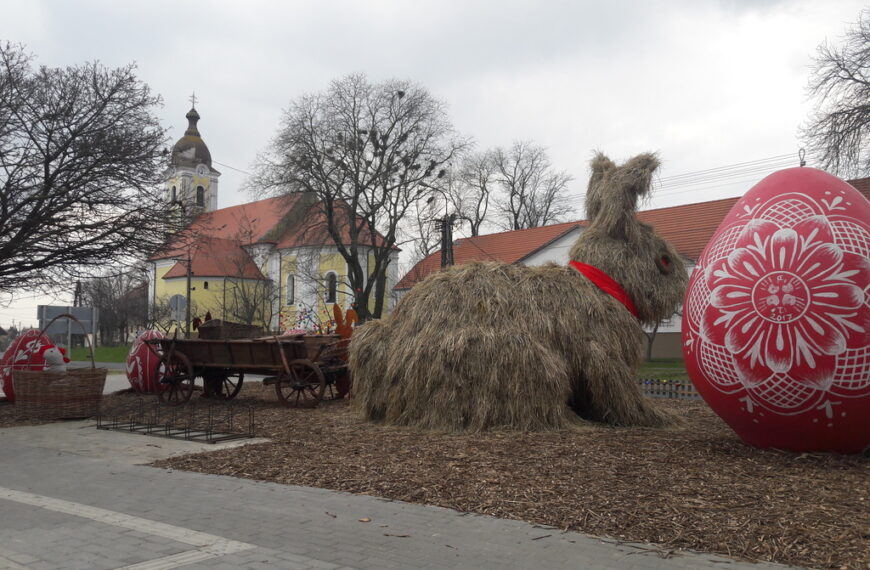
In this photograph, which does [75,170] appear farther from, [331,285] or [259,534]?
[331,285]

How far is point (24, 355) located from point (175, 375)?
104 inches

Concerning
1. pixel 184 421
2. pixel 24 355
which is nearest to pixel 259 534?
pixel 184 421

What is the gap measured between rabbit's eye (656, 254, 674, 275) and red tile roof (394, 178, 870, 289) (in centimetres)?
1365

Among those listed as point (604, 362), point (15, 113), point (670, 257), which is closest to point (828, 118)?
point (670, 257)

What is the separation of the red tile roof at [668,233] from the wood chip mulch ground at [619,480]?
15764 mm

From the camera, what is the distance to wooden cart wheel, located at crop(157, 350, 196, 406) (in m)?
13.9

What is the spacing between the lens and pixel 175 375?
14.1m

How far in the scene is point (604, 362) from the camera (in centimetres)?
864

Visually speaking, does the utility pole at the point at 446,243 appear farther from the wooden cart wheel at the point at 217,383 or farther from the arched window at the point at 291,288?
the arched window at the point at 291,288

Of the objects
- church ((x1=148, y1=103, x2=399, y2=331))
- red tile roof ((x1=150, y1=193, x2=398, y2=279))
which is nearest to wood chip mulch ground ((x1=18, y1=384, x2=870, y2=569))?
red tile roof ((x1=150, y1=193, x2=398, y2=279))

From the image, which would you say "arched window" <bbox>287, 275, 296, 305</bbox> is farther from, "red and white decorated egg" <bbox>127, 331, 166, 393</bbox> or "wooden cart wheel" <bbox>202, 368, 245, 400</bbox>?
"wooden cart wheel" <bbox>202, 368, 245, 400</bbox>

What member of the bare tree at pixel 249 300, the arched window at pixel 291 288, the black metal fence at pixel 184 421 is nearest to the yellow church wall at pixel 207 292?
the bare tree at pixel 249 300

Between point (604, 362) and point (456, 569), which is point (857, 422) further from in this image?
point (456, 569)

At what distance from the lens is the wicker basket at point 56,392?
11.7 metres
